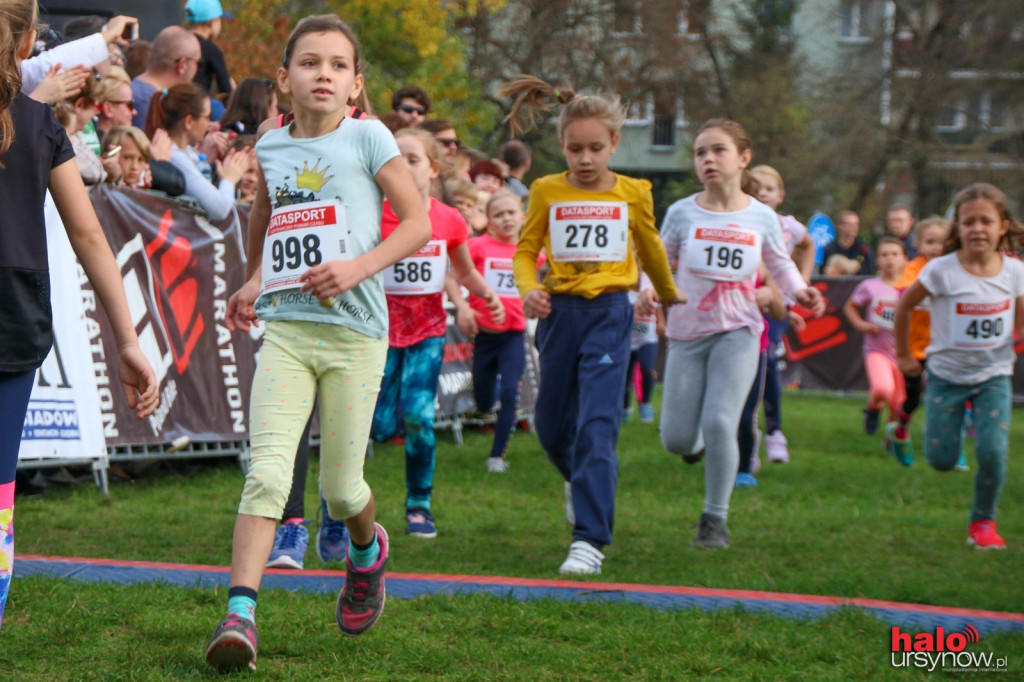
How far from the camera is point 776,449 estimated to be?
1109 centimetres

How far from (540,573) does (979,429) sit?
9.14 feet

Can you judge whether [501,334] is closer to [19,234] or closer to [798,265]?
[798,265]

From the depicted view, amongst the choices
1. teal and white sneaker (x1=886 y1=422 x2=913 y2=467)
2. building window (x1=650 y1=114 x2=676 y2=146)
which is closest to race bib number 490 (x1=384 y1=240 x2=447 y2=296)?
teal and white sneaker (x1=886 y1=422 x2=913 y2=467)

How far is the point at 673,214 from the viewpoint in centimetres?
734

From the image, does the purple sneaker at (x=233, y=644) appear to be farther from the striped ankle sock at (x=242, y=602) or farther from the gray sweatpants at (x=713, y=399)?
the gray sweatpants at (x=713, y=399)

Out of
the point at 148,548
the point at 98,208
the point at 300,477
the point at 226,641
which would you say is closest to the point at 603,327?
the point at 300,477

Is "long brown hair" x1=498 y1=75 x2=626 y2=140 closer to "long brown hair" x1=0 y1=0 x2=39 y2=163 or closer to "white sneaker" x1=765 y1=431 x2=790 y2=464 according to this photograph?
"long brown hair" x1=0 y1=0 x2=39 y2=163

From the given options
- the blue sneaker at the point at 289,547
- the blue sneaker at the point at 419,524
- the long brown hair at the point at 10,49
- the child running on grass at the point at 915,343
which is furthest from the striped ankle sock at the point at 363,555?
the child running on grass at the point at 915,343

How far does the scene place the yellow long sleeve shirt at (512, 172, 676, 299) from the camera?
629cm

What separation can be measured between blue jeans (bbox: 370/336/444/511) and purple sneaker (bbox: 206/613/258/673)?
10.4ft

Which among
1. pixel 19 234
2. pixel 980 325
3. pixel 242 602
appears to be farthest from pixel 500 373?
pixel 19 234

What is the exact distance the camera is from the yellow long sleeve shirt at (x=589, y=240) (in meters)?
6.29

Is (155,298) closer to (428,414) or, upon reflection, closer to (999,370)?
(428,414)

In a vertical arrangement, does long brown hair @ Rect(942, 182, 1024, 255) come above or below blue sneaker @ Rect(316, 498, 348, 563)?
above
